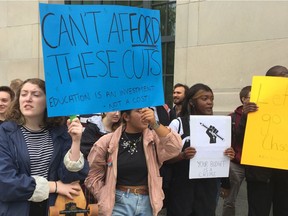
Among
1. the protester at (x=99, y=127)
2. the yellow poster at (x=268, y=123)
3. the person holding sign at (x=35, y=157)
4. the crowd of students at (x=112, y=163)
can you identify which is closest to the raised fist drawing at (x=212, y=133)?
the crowd of students at (x=112, y=163)

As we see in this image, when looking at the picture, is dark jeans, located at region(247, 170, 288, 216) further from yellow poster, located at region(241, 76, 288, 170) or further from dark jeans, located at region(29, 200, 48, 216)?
dark jeans, located at region(29, 200, 48, 216)

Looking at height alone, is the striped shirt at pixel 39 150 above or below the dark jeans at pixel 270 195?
above

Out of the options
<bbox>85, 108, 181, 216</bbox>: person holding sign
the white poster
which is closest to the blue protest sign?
<bbox>85, 108, 181, 216</bbox>: person holding sign

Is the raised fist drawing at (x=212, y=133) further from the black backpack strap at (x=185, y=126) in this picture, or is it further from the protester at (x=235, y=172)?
the protester at (x=235, y=172)

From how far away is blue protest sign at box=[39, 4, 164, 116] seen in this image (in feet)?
7.47

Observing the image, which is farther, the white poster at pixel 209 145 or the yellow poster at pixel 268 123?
the white poster at pixel 209 145

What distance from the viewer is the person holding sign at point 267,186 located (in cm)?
349

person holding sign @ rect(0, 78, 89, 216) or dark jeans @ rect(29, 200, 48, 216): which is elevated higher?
person holding sign @ rect(0, 78, 89, 216)

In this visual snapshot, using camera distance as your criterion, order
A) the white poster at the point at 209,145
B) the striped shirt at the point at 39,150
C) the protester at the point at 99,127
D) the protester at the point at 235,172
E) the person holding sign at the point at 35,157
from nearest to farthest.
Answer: the person holding sign at the point at 35,157, the striped shirt at the point at 39,150, the white poster at the point at 209,145, the protester at the point at 99,127, the protester at the point at 235,172

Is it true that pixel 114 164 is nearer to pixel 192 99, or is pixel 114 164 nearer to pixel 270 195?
pixel 192 99

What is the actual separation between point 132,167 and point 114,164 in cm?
14

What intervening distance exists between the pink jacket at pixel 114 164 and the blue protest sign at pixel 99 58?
1.07 ft

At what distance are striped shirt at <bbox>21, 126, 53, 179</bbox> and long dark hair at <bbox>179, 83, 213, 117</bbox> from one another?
1.63 m

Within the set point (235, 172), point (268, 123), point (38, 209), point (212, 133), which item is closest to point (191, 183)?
point (212, 133)
